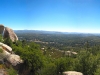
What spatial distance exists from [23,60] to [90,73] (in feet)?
50.5

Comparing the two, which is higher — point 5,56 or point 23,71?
point 5,56

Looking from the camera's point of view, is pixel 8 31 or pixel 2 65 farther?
pixel 8 31

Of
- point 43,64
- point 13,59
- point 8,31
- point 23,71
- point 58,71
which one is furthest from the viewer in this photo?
point 8,31

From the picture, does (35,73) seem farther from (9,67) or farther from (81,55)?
(81,55)

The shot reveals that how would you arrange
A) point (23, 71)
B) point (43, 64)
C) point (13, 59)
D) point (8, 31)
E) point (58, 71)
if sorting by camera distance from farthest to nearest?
point (8, 31) → point (43, 64) → point (23, 71) → point (13, 59) → point (58, 71)

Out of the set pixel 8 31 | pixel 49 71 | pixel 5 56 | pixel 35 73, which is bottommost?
pixel 35 73

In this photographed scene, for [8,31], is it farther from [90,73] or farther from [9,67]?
[90,73]

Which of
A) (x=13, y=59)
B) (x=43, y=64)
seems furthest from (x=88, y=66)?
(x=13, y=59)

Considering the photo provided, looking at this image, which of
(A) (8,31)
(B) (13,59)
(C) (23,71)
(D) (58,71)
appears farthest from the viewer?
(A) (8,31)

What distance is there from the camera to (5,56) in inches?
1280

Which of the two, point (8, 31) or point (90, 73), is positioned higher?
point (8, 31)

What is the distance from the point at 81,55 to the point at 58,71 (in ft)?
19.4

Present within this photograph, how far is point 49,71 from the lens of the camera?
2958 centimetres

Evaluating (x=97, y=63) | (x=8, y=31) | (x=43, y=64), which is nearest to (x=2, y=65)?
(x=43, y=64)
